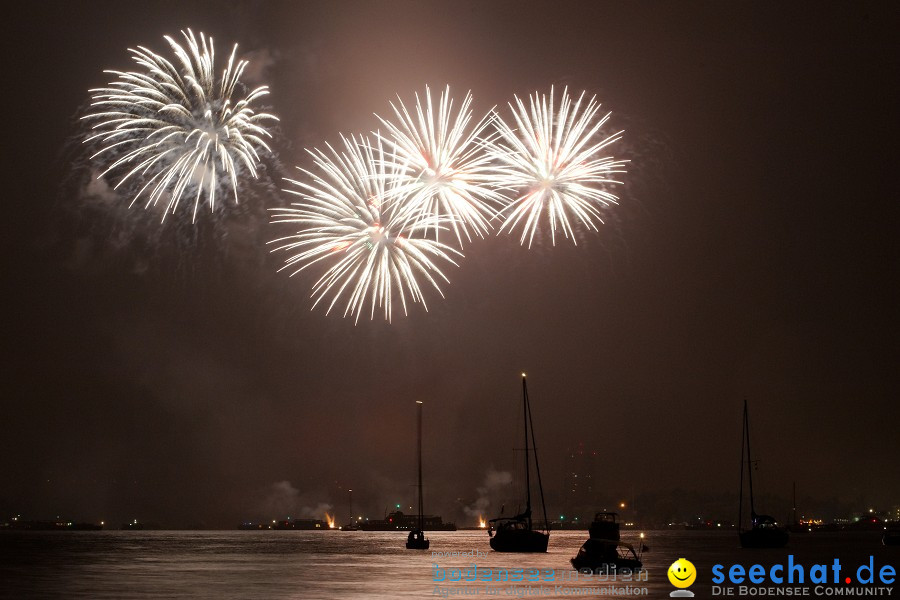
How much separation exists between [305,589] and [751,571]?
164ft

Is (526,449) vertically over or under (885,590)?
over

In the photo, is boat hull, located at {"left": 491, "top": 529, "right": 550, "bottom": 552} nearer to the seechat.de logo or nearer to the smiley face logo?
the seechat.de logo

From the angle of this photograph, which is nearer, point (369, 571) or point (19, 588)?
point (19, 588)

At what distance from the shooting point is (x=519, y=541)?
120375 mm

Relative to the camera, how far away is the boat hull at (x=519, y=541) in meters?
119

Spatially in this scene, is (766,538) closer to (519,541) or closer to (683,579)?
(519,541)

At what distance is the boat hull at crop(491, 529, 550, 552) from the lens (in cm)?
11894

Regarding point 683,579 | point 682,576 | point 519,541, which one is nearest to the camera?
point 683,579

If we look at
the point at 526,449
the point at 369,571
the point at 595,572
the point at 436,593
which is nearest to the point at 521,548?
the point at 526,449

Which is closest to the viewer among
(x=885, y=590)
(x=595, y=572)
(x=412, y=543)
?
(x=885, y=590)

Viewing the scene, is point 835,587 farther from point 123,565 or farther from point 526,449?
point 123,565

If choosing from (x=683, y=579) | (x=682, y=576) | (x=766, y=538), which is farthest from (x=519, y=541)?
(x=766, y=538)

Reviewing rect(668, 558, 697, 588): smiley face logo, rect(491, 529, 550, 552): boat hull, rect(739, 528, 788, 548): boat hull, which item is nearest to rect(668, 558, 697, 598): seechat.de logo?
rect(668, 558, 697, 588): smiley face logo

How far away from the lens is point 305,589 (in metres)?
74.0
